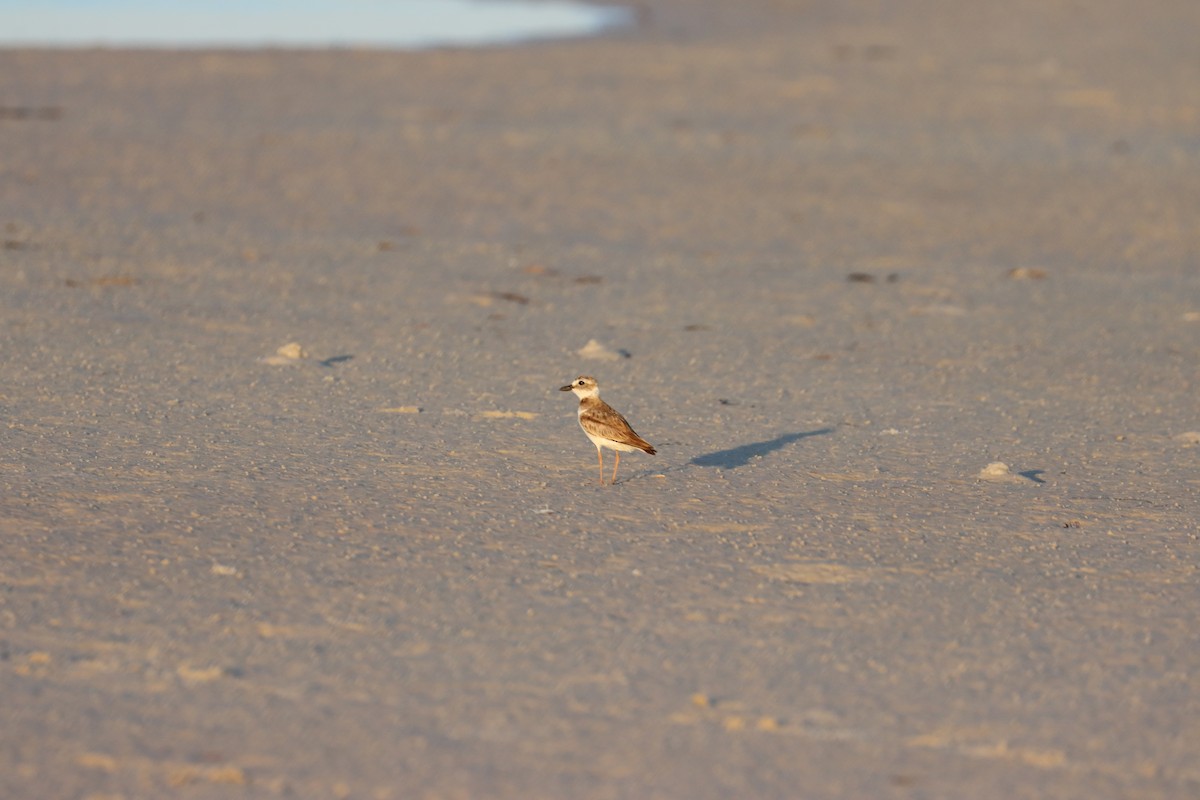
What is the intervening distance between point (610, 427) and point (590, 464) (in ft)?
1.39

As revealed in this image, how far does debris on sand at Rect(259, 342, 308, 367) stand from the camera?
8726 millimetres

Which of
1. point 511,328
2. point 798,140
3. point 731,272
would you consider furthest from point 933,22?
point 511,328

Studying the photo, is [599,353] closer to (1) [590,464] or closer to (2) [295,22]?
(1) [590,464]

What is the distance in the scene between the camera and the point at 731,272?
11891mm

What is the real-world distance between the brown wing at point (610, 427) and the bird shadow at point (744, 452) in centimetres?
46

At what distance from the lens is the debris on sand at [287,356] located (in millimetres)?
8726

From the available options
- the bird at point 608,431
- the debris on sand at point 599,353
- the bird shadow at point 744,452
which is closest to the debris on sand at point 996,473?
the bird shadow at point 744,452

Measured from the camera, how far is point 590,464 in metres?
7.16

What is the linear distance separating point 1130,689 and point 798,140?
42.0 ft

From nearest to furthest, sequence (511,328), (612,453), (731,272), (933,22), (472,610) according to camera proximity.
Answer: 1. (472,610)
2. (612,453)
3. (511,328)
4. (731,272)
5. (933,22)

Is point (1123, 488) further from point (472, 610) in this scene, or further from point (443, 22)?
point (443, 22)

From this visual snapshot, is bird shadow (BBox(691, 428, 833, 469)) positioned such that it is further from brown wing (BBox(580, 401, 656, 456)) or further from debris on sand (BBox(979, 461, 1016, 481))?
debris on sand (BBox(979, 461, 1016, 481))

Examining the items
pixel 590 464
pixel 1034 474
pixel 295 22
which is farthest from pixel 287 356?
pixel 295 22

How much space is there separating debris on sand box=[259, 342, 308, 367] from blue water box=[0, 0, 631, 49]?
16.8 m
